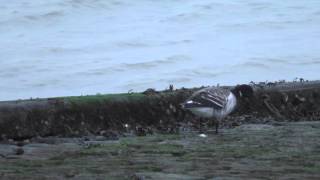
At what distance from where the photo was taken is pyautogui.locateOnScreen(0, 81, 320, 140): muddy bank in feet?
18.1

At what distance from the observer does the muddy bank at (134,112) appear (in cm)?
553

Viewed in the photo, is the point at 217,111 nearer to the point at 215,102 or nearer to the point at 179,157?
the point at 215,102

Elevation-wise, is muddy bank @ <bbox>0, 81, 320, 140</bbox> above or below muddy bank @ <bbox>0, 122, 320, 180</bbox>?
above

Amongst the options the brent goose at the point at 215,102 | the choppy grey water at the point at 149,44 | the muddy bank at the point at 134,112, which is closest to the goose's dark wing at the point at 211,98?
the brent goose at the point at 215,102

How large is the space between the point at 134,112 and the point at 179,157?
1.51 m

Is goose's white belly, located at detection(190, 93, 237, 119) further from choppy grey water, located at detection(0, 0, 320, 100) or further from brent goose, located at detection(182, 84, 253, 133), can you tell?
choppy grey water, located at detection(0, 0, 320, 100)

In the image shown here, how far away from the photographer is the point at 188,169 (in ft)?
13.8

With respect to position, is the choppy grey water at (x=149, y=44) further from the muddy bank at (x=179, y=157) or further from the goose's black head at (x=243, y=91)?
the muddy bank at (x=179, y=157)

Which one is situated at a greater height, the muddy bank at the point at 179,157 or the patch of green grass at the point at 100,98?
the patch of green grass at the point at 100,98

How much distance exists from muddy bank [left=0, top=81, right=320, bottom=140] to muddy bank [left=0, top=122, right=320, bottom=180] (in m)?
0.27

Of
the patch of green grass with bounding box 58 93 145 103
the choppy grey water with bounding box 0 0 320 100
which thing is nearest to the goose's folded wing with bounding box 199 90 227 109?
the patch of green grass with bounding box 58 93 145 103

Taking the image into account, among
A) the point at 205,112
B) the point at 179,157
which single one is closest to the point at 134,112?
the point at 205,112

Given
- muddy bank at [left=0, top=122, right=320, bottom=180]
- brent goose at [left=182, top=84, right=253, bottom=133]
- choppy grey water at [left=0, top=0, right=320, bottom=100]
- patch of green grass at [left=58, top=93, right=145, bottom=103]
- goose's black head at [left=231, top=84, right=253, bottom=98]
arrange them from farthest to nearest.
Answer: choppy grey water at [left=0, top=0, right=320, bottom=100] → goose's black head at [left=231, top=84, right=253, bottom=98] → brent goose at [left=182, top=84, right=253, bottom=133] → patch of green grass at [left=58, top=93, right=145, bottom=103] → muddy bank at [left=0, top=122, right=320, bottom=180]

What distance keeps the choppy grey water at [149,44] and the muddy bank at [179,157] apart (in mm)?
4875
